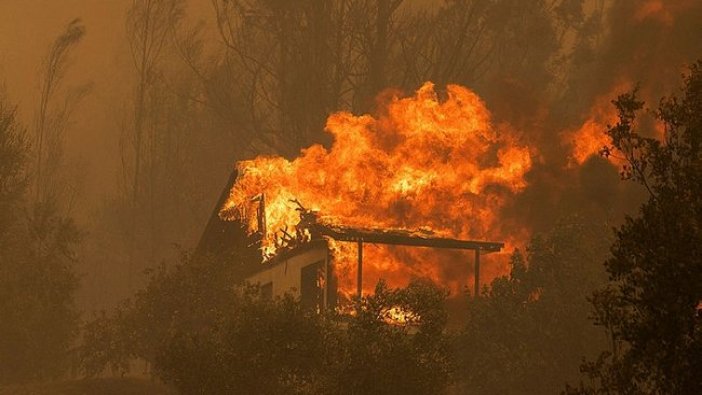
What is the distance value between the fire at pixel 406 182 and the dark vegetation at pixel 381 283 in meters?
1.39

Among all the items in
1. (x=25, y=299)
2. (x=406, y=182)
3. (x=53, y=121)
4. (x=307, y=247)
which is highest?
(x=53, y=121)

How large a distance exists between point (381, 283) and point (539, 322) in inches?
235

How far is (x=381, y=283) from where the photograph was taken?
63.7 ft

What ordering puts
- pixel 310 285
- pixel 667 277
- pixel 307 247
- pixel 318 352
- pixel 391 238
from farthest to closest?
pixel 310 285
pixel 307 247
pixel 391 238
pixel 318 352
pixel 667 277

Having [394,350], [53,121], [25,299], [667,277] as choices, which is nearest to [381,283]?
[394,350]

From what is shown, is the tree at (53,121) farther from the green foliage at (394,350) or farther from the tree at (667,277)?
the tree at (667,277)

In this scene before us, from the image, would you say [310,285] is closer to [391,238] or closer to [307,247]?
[307,247]

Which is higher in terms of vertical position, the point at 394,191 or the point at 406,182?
the point at 406,182

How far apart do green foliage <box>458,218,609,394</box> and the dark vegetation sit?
0.05 meters

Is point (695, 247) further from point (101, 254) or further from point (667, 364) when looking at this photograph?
point (101, 254)

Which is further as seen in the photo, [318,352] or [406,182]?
[406,182]

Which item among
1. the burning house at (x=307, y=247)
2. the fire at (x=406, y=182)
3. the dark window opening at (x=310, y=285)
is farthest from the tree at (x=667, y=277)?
the dark window opening at (x=310, y=285)

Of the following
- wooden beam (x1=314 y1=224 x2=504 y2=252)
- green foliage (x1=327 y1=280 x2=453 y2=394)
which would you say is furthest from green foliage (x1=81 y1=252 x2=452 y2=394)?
wooden beam (x1=314 y1=224 x2=504 y2=252)

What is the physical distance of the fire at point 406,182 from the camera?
30.6 m
